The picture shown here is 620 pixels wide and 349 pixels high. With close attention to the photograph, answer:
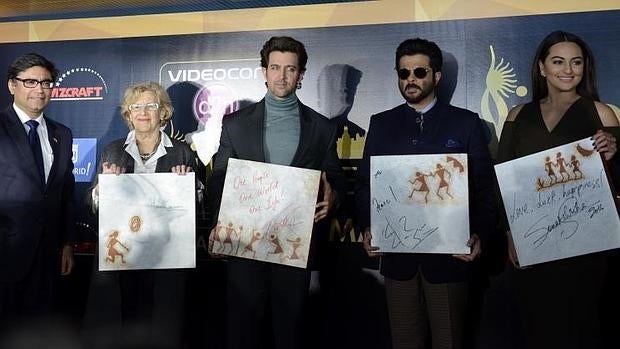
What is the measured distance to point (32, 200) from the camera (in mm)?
3123

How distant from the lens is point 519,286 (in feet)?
9.27

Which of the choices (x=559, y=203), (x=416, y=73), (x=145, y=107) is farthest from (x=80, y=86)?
(x=559, y=203)

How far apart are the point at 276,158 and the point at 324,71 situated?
577mm

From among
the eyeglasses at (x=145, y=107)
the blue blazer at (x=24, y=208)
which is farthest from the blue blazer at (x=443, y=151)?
the blue blazer at (x=24, y=208)

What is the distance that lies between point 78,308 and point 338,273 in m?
1.40

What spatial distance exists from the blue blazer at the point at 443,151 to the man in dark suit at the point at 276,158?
0.24 m

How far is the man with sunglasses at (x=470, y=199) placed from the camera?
104 inches

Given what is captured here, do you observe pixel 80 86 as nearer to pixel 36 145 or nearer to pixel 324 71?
pixel 36 145

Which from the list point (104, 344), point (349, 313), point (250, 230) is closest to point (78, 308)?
point (104, 344)

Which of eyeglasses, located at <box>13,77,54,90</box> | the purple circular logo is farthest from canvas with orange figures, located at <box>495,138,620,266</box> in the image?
eyeglasses, located at <box>13,77,54,90</box>

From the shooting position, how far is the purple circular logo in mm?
3340

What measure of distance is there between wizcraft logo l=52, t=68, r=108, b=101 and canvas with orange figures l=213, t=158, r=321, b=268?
3.46 feet

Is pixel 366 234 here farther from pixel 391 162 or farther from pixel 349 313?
pixel 349 313

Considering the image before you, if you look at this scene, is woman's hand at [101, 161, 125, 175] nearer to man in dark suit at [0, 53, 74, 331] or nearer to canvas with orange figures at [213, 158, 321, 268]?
man in dark suit at [0, 53, 74, 331]
